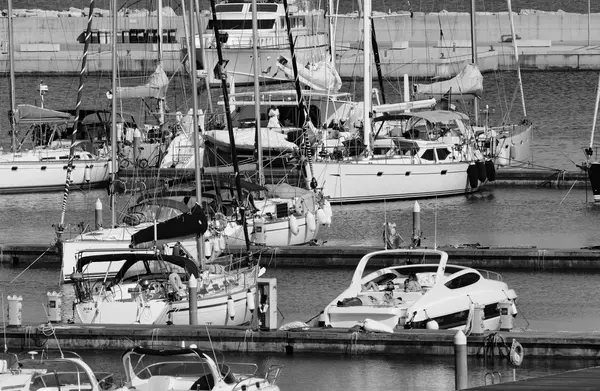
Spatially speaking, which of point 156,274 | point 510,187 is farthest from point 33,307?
point 510,187

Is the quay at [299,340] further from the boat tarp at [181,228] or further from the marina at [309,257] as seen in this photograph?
the boat tarp at [181,228]

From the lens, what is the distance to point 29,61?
94.7 m

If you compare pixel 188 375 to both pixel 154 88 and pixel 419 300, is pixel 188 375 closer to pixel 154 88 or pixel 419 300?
pixel 419 300

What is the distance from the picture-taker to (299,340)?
86.8 ft

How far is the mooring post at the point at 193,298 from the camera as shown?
87.4 ft

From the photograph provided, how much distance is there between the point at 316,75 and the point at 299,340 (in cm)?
2771

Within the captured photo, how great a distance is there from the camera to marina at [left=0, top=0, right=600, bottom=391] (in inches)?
1003

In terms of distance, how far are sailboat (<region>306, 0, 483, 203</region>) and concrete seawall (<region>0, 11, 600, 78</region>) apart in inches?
1334

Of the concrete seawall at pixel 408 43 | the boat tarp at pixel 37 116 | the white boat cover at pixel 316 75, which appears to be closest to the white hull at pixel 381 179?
the white boat cover at pixel 316 75

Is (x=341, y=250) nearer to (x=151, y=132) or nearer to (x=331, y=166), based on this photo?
(x=331, y=166)

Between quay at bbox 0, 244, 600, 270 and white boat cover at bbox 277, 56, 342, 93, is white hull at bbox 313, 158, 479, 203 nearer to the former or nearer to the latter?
white boat cover at bbox 277, 56, 342, 93

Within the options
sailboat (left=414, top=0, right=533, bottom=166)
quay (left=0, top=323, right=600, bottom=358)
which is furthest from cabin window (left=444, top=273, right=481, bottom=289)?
sailboat (left=414, top=0, right=533, bottom=166)

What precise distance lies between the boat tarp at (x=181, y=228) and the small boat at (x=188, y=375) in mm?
7519

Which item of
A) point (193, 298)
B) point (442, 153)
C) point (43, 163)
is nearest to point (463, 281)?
point (193, 298)
